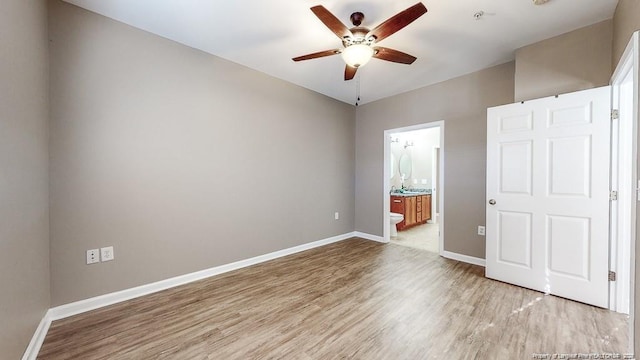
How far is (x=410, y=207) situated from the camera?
5.52m

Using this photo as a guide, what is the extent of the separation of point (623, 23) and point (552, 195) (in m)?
1.43

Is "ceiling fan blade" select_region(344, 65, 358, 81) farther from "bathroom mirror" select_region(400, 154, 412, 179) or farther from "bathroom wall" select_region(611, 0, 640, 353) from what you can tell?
"bathroom mirror" select_region(400, 154, 412, 179)

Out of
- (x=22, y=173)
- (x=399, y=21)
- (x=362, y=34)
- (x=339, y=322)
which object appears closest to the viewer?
(x=22, y=173)

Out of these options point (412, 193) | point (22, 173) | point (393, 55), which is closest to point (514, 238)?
point (393, 55)

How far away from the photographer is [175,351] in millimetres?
1633

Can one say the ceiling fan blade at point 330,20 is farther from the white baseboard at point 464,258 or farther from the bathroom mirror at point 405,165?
the bathroom mirror at point 405,165

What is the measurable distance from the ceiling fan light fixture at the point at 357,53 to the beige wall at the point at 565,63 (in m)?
1.82

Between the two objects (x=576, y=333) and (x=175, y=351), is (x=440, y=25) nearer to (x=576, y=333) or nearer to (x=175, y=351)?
(x=576, y=333)

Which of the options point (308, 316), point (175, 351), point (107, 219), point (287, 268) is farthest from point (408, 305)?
point (107, 219)

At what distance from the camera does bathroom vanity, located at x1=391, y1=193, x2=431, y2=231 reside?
536 cm

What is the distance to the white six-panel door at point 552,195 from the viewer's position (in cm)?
213

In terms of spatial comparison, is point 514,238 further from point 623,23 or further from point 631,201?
point 623,23

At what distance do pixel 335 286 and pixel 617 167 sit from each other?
272 centimetres

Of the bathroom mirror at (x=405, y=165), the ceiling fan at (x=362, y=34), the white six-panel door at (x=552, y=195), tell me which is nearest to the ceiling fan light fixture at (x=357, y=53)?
the ceiling fan at (x=362, y=34)
